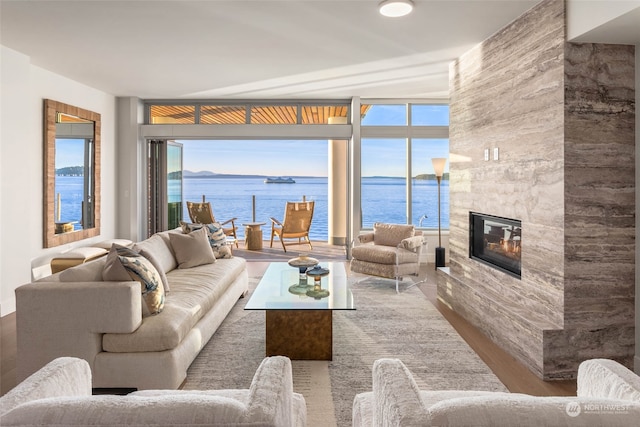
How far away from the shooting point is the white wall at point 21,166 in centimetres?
425

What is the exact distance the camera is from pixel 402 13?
337 centimetres

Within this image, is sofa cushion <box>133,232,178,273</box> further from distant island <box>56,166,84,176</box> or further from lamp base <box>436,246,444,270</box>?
lamp base <box>436,246,444,270</box>

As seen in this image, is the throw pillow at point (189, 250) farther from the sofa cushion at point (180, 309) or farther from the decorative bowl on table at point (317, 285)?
the decorative bowl on table at point (317, 285)

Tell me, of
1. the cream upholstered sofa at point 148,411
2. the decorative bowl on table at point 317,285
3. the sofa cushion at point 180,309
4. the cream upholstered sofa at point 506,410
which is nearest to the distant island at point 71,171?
the sofa cushion at point 180,309

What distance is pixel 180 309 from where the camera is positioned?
2838 mm

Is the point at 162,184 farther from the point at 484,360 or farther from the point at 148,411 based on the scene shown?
the point at 148,411

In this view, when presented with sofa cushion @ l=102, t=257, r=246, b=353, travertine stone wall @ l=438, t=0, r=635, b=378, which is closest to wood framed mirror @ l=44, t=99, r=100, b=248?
sofa cushion @ l=102, t=257, r=246, b=353

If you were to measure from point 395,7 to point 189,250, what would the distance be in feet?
9.75

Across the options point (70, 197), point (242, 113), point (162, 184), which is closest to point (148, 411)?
point (70, 197)

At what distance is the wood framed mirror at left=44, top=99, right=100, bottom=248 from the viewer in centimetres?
516

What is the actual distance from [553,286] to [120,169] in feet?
21.7

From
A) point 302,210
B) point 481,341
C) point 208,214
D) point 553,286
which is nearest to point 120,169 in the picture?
point 208,214

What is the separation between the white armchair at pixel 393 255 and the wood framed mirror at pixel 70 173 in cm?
385

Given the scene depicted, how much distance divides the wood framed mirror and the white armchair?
385cm
